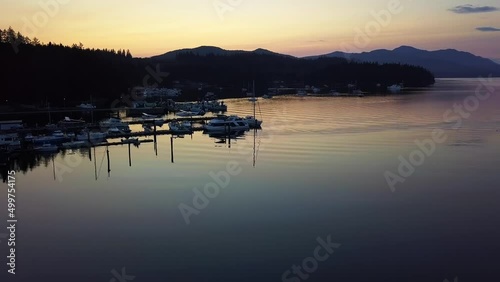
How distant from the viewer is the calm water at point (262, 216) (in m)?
8.53

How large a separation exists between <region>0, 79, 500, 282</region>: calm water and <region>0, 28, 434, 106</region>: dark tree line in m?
24.2

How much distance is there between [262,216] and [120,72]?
4713 cm

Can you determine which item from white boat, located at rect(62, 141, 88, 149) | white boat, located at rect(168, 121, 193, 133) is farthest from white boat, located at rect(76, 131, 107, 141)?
white boat, located at rect(168, 121, 193, 133)

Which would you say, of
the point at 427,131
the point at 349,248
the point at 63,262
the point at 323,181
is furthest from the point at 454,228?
the point at 427,131

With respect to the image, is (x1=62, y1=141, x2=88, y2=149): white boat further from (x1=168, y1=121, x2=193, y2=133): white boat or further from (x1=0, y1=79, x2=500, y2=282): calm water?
(x1=168, y1=121, x2=193, y2=133): white boat

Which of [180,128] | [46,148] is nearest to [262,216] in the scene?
[46,148]

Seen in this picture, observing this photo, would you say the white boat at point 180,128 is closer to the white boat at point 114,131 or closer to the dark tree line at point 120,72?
the white boat at point 114,131

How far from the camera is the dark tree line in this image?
4162 cm

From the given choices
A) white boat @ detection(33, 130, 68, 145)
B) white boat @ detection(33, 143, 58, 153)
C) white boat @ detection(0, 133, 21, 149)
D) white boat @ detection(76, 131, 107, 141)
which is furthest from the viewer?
white boat @ detection(76, 131, 107, 141)

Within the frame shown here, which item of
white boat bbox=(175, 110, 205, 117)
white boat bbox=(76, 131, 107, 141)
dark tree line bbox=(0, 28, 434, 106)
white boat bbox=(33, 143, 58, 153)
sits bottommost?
white boat bbox=(33, 143, 58, 153)

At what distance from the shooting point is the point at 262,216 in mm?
11266

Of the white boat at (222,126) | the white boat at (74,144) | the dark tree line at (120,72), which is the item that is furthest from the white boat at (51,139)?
the dark tree line at (120,72)

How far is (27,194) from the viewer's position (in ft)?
45.9

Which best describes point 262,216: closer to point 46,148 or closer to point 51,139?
point 46,148
